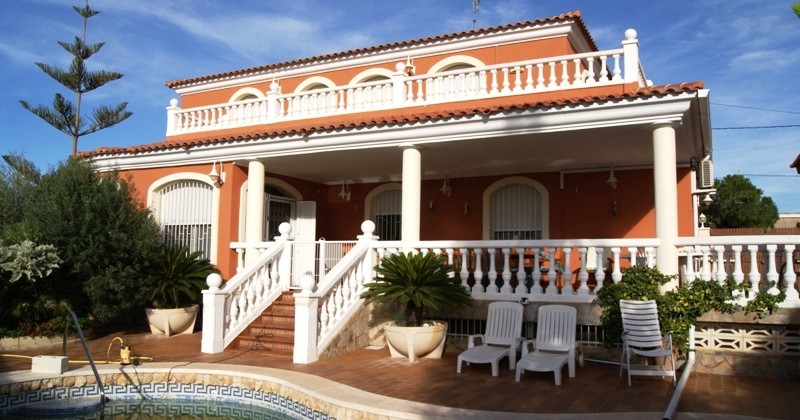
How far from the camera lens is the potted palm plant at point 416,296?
864cm

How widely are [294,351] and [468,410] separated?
3.48 m

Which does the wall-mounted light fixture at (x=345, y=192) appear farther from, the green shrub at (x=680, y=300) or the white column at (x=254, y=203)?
the green shrub at (x=680, y=300)

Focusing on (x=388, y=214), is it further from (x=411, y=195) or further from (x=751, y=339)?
(x=751, y=339)

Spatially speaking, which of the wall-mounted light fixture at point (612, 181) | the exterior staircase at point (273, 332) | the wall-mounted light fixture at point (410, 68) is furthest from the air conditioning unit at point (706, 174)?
the exterior staircase at point (273, 332)

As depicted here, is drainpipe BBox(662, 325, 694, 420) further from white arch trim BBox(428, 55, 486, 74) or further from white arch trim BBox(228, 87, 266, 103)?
white arch trim BBox(228, 87, 266, 103)

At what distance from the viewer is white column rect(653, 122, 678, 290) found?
8.33 metres

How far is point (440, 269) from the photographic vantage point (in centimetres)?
908

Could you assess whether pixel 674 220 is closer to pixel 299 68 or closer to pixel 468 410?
pixel 468 410

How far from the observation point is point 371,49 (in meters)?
15.2

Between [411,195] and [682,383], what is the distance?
537 cm

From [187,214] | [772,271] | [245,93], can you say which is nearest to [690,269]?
[772,271]

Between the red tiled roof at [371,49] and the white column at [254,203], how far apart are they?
487 centimetres

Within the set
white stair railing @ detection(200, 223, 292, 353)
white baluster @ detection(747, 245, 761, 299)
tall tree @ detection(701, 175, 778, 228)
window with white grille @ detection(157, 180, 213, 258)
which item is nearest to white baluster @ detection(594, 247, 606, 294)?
white baluster @ detection(747, 245, 761, 299)

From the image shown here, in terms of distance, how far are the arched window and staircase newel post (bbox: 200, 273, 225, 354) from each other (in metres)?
6.60
